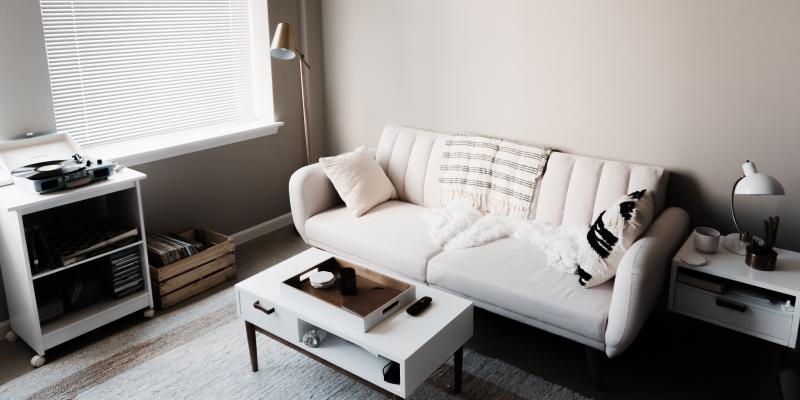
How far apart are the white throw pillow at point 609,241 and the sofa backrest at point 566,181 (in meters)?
0.38

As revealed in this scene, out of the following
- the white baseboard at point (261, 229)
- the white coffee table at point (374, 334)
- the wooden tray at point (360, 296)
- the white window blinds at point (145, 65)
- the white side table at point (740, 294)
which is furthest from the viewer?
the white baseboard at point (261, 229)

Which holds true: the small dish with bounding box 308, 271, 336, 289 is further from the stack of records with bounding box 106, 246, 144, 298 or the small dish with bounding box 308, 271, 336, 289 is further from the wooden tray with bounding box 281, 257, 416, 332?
the stack of records with bounding box 106, 246, 144, 298

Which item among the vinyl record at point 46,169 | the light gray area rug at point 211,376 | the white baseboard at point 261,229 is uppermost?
the vinyl record at point 46,169

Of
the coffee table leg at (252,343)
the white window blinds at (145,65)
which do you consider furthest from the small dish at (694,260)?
the white window blinds at (145,65)

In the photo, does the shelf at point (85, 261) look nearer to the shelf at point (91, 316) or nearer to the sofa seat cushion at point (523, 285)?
the shelf at point (91, 316)

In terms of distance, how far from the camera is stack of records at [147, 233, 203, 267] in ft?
11.1


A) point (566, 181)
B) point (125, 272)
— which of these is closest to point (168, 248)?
point (125, 272)

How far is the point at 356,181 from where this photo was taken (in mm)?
3643

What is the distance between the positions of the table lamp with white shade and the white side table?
0.05 meters

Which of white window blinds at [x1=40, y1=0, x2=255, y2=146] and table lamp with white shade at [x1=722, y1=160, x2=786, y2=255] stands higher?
white window blinds at [x1=40, y1=0, x2=255, y2=146]

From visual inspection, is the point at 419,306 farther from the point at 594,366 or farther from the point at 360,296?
the point at 594,366

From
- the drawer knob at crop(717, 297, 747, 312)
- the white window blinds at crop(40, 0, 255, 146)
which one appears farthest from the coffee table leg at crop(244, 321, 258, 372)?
the drawer knob at crop(717, 297, 747, 312)

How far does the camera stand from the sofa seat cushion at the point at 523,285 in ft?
8.54

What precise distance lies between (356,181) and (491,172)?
29.4 inches
